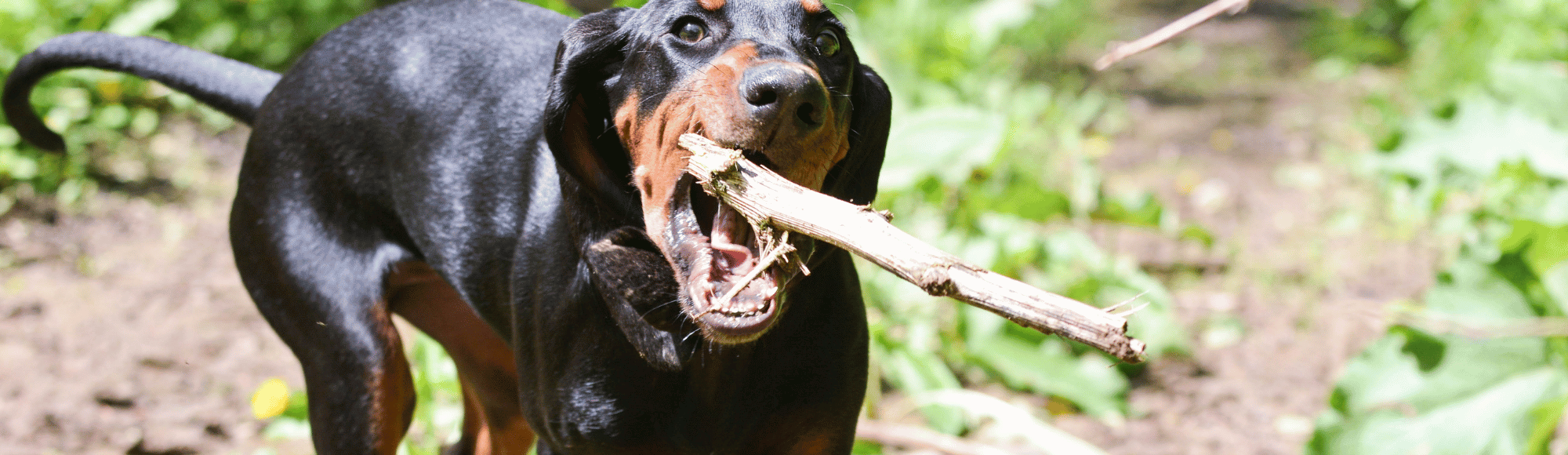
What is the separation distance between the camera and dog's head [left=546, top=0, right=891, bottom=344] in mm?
1585

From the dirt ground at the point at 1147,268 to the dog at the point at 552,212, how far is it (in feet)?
2.99

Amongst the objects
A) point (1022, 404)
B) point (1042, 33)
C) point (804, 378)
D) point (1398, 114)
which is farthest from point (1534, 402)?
point (1042, 33)

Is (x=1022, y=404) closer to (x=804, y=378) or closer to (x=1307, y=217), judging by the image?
(x=804, y=378)

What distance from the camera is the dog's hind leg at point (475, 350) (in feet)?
8.95

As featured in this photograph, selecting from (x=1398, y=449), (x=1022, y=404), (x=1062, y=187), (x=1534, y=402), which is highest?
(x=1062, y=187)

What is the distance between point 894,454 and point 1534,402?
1.62 metres

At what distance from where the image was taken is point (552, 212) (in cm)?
211

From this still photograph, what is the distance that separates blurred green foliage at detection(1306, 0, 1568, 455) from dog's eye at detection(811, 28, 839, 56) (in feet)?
5.67

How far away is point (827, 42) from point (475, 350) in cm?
136

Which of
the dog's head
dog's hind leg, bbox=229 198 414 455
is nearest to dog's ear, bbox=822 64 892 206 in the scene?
the dog's head

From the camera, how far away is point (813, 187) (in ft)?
5.49

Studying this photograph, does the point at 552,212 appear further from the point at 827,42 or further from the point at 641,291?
the point at 827,42

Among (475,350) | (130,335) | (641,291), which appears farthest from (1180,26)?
(130,335)

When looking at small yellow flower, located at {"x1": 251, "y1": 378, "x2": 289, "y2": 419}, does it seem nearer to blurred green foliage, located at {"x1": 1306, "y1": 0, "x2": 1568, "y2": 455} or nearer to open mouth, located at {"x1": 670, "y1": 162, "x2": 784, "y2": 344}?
open mouth, located at {"x1": 670, "y1": 162, "x2": 784, "y2": 344}
